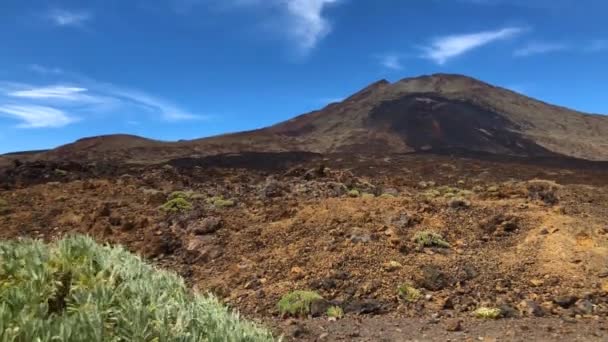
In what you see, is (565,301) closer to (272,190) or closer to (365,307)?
(365,307)

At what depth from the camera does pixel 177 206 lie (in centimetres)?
1566

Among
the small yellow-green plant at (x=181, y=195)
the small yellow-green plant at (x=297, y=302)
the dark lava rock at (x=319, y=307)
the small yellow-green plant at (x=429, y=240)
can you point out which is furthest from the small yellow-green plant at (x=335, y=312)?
the small yellow-green plant at (x=181, y=195)

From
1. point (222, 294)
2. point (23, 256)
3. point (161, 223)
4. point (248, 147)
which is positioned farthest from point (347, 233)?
point (248, 147)

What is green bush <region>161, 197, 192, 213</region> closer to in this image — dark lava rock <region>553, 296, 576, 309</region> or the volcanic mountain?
dark lava rock <region>553, 296, 576, 309</region>

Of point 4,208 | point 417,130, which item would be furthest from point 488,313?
point 417,130

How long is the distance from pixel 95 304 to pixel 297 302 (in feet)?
14.4

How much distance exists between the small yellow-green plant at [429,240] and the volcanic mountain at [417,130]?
51463mm

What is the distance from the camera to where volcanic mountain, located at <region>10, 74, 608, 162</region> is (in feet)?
244

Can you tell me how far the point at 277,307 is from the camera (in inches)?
319

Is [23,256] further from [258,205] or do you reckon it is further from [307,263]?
[258,205]

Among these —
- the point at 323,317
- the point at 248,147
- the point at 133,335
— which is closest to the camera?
the point at 133,335

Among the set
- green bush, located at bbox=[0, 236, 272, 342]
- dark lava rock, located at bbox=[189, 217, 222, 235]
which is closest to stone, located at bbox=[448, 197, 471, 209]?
dark lava rock, located at bbox=[189, 217, 222, 235]

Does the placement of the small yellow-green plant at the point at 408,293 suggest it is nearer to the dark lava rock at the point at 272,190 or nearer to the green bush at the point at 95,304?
the green bush at the point at 95,304

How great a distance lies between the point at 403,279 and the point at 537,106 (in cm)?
12989
